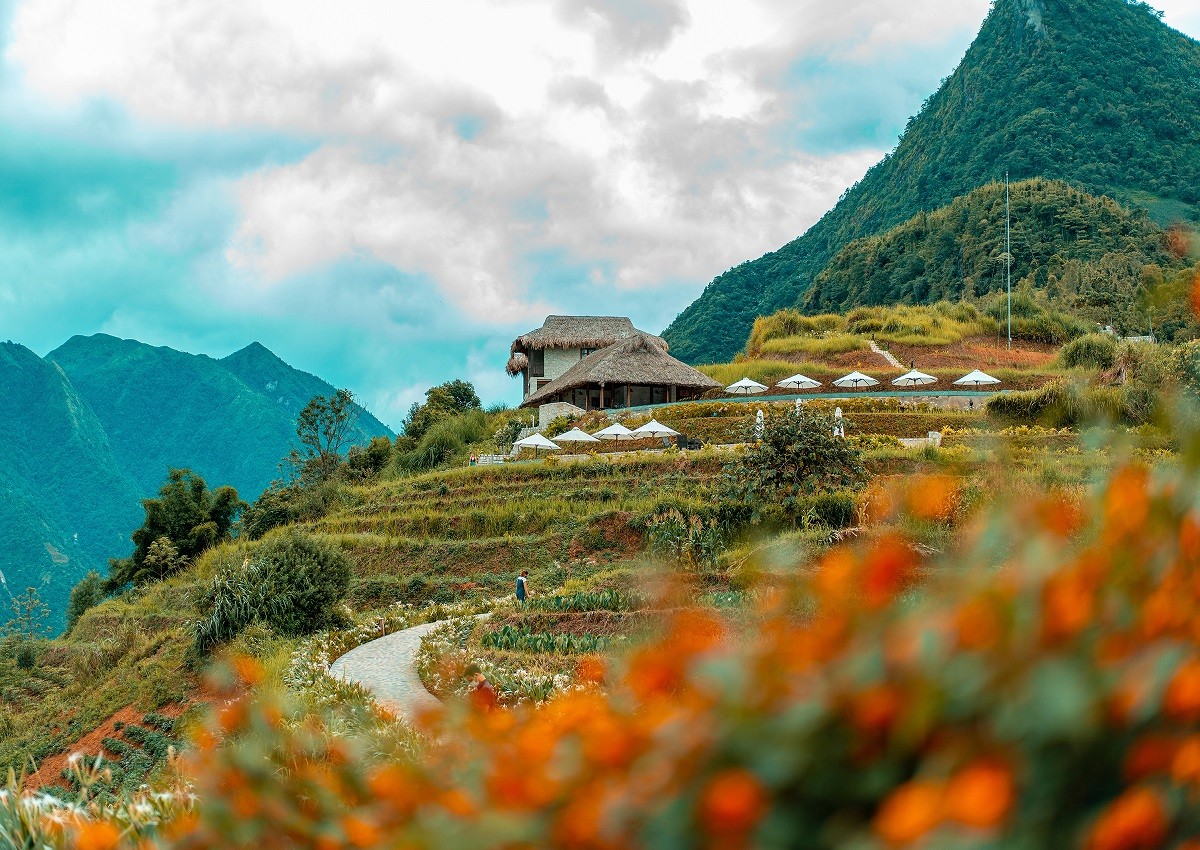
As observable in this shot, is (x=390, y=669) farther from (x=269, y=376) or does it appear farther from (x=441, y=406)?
(x=269, y=376)

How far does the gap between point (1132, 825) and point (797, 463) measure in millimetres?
14360

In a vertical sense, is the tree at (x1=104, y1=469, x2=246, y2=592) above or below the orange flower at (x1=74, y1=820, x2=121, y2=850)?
below

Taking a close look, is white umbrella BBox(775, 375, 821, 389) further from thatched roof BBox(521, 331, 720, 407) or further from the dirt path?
the dirt path

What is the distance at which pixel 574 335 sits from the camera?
146 ft

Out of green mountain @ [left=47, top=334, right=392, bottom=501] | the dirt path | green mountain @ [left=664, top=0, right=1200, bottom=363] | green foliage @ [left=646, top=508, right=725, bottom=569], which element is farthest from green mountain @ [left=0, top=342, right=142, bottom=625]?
the dirt path

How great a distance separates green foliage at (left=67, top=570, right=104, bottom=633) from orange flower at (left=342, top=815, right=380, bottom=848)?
34.0 m

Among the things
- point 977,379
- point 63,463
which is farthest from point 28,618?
point 63,463

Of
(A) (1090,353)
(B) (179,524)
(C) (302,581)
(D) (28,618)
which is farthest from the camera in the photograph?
(B) (179,524)

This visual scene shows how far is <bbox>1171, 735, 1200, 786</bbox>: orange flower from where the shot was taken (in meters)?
1.04

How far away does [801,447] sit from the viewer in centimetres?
1486

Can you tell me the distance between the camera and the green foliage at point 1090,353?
97.9 feet

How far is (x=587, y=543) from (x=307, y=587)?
6.05m

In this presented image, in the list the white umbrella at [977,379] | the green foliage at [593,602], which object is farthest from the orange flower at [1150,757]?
the white umbrella at [977,379]

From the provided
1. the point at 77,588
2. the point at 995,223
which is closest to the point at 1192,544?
the point at 77,588
